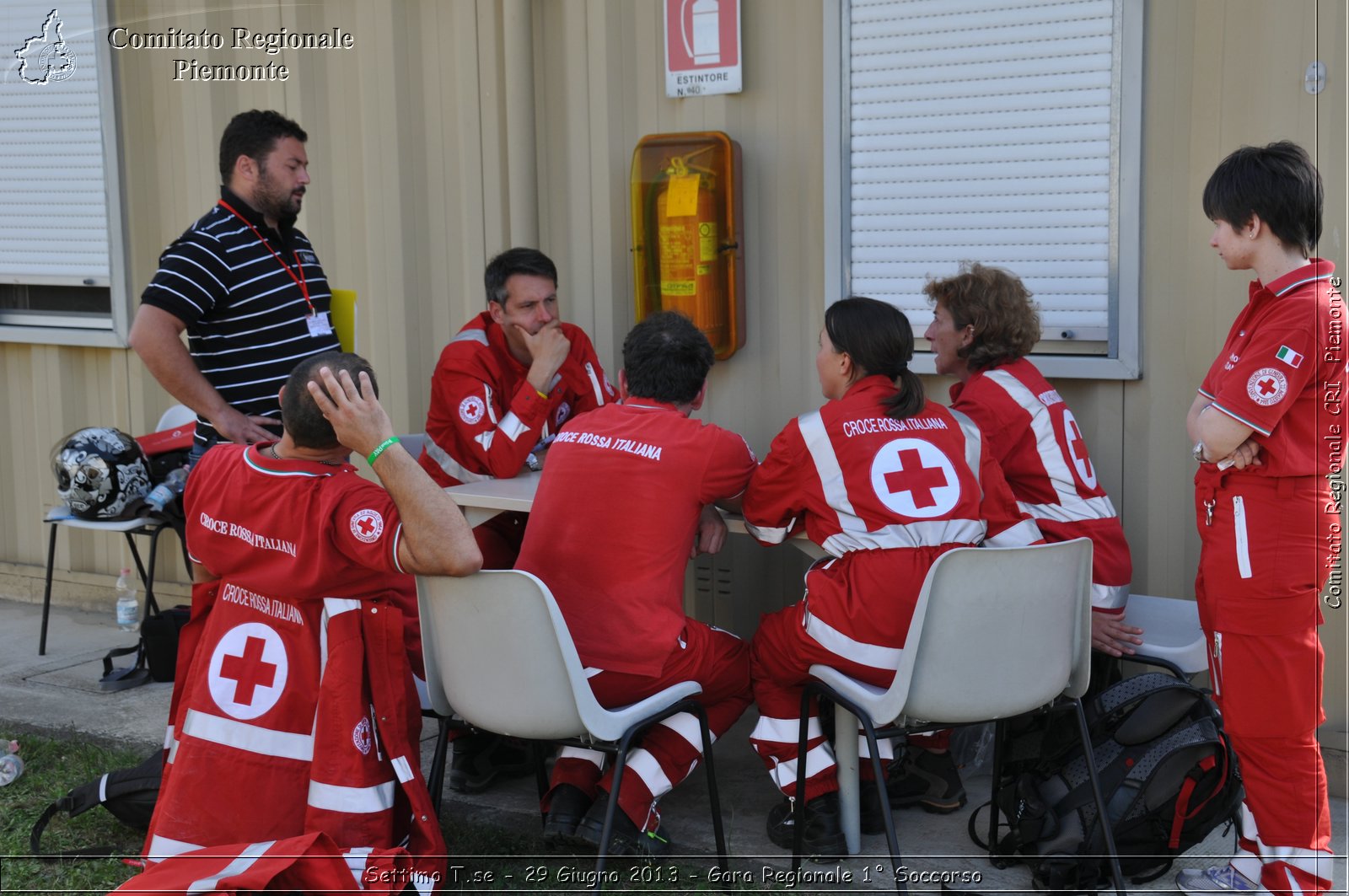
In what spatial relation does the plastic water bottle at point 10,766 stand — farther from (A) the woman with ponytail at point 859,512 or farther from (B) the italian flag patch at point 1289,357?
(B) the italian flag patch at point 1289,357

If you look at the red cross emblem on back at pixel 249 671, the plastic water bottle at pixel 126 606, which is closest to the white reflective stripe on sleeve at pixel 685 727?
the red cross emblem on back at pixel 249 671

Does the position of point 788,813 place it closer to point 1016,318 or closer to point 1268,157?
point 1016,318

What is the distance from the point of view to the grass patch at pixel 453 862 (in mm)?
3186

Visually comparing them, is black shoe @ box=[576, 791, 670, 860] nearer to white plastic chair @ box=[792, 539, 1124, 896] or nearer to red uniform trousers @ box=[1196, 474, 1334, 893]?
white plastic chair @ box=[792, 539, 1124, 896]

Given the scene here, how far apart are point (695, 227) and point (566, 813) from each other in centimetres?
203

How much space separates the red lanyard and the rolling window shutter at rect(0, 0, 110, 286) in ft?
7.18

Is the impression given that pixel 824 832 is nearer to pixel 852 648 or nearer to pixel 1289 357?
pixel 852 648

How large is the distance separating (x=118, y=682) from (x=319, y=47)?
2709 millimetres

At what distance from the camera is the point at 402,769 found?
2949 millimetres

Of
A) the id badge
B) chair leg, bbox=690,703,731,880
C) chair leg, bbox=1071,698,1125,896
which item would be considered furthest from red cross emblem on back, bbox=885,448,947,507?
the id badge

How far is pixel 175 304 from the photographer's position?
12.8 feet

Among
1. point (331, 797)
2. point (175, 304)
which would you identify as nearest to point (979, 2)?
point (175, 304)

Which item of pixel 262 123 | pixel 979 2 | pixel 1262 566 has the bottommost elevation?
pixel 1262 566

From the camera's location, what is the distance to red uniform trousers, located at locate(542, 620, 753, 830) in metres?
3.12
